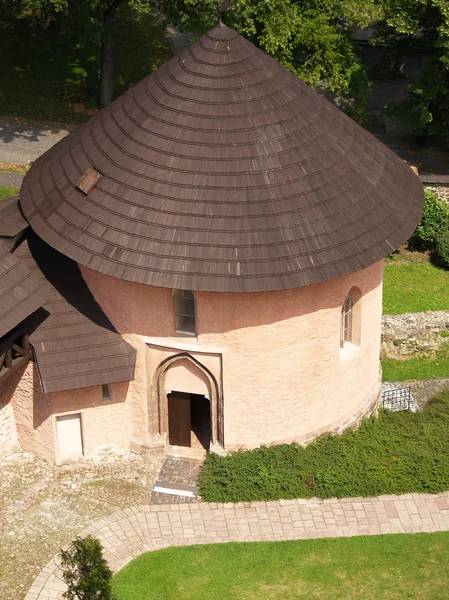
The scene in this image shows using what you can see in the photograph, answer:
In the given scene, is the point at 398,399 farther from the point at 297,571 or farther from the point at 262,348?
the point at 297,571

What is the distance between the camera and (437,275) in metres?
40.0

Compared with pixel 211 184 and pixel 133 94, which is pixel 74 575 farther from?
pixel 133 94

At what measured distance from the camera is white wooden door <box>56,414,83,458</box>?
3050cm

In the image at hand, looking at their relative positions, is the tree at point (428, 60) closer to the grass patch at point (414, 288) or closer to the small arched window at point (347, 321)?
the grass patch at point (414, 288)

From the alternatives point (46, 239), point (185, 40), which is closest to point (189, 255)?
point (46, 239)

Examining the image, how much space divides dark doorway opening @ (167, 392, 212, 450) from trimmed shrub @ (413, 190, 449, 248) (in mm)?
12521

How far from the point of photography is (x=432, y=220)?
40.4 m

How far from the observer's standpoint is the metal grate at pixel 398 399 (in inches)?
1357

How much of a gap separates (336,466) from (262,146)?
8772 mm

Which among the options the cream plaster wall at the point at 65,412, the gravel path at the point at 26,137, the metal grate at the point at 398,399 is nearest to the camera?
the cream plaster wall at the point at 65,412

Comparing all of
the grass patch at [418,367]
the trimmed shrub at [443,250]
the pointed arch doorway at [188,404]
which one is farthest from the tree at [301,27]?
the pointed arch doorway at [188,404]

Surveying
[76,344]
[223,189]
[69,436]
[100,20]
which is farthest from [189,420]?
[100,20]

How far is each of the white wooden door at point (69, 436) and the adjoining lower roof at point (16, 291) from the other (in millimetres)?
3697

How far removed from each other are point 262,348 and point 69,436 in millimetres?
6036
